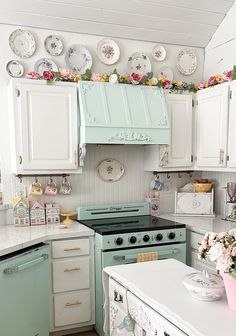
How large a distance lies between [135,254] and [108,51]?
201 cm

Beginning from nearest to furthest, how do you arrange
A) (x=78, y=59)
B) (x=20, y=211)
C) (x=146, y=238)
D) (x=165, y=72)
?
1. (x=146, y=238)
2. (x=20, y=211)
3. (x=78, y=59)
4. (x=165, y=72)

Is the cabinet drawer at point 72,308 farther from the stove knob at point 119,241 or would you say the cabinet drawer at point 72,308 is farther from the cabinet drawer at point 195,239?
the cabinet drawer at point 195,239

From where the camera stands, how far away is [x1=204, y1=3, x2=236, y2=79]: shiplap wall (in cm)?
334

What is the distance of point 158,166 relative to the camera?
3291 millimetres

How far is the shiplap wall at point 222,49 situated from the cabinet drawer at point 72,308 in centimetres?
264

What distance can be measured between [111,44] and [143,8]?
18.1 inches

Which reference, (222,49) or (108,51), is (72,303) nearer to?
(108,51)

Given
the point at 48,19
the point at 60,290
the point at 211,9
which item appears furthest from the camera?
the point at 211,9

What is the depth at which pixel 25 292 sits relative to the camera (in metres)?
2.36

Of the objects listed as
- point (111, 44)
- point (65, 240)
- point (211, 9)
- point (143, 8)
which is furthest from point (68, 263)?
point (211, 9)

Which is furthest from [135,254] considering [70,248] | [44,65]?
[44,65]

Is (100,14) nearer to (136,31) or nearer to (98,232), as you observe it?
(136,31)

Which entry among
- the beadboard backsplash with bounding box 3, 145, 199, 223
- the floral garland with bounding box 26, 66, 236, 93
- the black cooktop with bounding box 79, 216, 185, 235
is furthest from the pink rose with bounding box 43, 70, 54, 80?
the black cooktop with bounding box 79, 216, 185, 235

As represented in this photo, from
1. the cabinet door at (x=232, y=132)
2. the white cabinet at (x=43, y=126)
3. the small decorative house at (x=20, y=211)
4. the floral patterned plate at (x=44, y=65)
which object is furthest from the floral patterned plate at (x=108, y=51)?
the small decorative house at (x=20, y=211)
